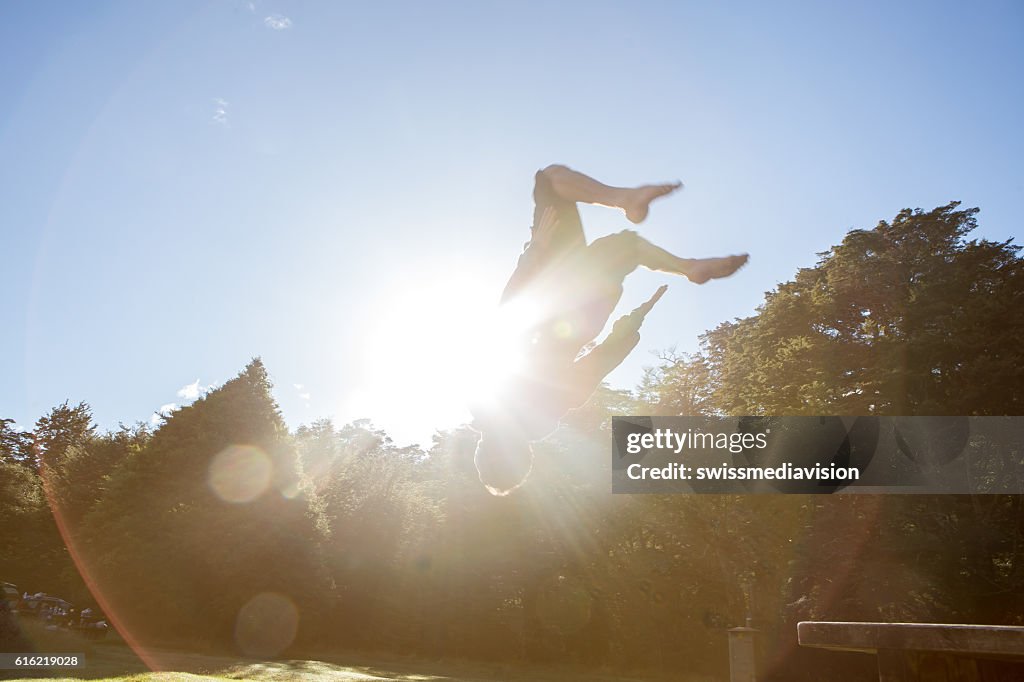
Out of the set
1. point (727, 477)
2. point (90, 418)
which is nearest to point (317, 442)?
point (727, 477)

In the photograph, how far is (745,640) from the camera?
1085 centimetres

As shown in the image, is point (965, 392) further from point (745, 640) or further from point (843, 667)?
point (745, 640)

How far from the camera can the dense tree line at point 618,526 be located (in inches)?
677

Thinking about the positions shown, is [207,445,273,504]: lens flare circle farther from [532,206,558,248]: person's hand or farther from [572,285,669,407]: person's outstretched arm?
[532,206,558,248]: person's hand

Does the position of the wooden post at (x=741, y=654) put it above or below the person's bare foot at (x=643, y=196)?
below

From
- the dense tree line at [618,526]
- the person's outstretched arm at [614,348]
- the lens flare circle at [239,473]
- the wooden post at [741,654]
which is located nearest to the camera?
the person's outstretched arm at [614,348]

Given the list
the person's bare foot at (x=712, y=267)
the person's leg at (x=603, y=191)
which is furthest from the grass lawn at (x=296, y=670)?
the person's bare foot at (x=712, y=267)

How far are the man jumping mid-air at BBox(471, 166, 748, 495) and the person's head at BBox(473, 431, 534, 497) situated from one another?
13 millimetres

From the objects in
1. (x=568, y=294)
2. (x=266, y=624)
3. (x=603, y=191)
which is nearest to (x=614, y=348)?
(x=568, y=294)

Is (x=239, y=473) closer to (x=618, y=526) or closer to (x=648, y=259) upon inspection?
(x=618, y=526)

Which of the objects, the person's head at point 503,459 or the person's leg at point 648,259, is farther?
the person's head at point 503,459

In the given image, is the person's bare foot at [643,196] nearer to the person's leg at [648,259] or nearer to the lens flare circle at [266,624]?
Answer: the person's leg at [648,259]

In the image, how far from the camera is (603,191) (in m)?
3.14

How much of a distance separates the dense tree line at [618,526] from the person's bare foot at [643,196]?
16.8 meters
